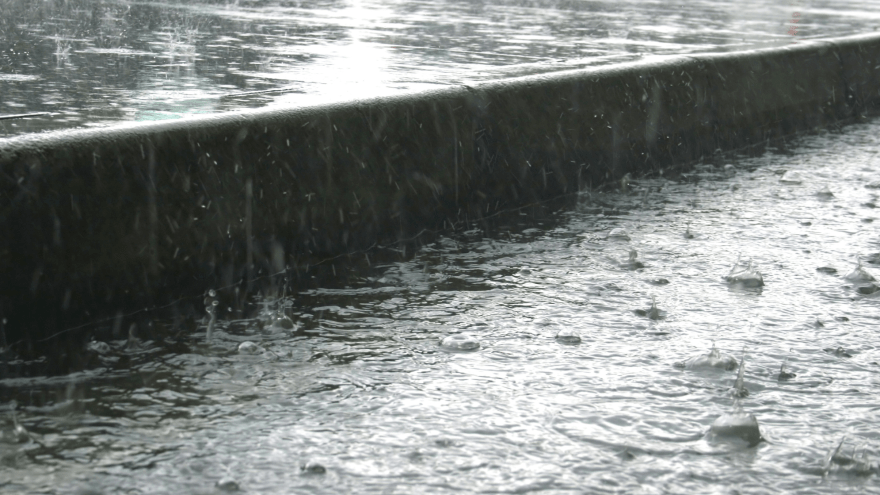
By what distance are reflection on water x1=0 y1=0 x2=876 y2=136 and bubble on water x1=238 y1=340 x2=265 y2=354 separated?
0.80 metres

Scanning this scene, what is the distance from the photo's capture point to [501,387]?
2.50 meters

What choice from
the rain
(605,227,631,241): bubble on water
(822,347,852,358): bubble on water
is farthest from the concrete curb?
(822,347,852,358): bubble on water

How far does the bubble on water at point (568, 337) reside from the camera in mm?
2814

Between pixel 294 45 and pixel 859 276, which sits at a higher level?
pixel 294 45

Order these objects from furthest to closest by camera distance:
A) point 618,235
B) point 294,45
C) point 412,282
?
1. point 294,45
2. point 618,235
3. point 412,282

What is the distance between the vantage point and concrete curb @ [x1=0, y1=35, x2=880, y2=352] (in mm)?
2637

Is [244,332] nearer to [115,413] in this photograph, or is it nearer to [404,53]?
[115,413]

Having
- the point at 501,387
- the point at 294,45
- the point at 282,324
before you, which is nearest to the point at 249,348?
the point at 282,324

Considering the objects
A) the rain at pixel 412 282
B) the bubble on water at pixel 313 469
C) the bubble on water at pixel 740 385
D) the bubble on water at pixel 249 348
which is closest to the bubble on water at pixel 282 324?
the rain at pixel 412 282

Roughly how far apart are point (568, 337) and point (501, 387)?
40 cm

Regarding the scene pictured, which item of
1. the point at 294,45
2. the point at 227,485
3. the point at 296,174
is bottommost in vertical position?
the point at 227,485

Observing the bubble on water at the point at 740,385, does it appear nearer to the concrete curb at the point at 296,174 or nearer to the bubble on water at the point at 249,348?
the bubble on water at the point at 249,348

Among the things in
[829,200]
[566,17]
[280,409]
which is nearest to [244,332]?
[280,409]

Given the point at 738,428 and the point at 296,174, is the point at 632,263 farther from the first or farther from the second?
the point at 738,428
